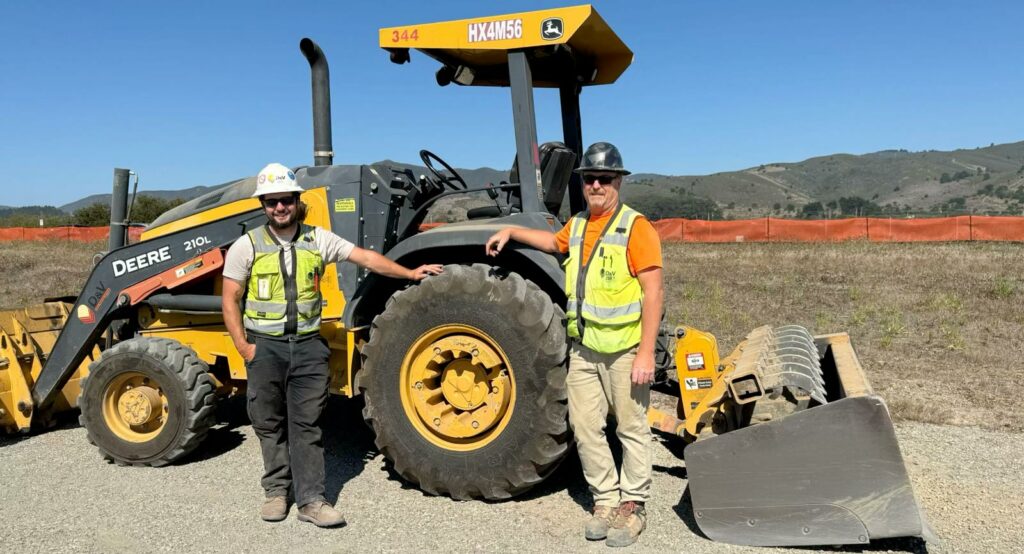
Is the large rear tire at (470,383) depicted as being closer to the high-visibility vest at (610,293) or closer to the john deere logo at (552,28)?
the high-visibility vest at (610,293)

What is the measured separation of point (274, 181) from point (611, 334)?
6.46 feet

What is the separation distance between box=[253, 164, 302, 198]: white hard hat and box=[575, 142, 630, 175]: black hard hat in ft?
5.19

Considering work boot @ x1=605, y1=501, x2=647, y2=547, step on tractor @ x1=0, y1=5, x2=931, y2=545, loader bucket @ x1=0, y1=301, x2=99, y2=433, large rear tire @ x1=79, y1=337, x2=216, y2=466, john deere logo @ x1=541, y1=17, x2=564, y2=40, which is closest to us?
step on tractor @ x1=0, y1=5, x2=931, y2=545

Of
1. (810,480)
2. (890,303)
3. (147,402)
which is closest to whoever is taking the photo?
(810,480)

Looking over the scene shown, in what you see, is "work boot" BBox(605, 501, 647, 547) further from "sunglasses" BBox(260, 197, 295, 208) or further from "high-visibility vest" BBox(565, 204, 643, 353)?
"sunglasses" BBox(260, 197, 295, 208)

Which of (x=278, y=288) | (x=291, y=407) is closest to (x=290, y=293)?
(x=278, y=288)

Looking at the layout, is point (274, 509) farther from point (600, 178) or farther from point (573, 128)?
point (573, 128)

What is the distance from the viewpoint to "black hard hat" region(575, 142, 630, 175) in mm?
3801

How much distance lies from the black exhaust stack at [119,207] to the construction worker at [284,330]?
2129 millimetres

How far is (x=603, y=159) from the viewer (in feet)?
12.5

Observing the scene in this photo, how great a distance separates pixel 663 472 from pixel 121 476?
3490 mm

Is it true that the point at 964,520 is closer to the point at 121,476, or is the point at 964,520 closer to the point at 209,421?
the point at 209,421

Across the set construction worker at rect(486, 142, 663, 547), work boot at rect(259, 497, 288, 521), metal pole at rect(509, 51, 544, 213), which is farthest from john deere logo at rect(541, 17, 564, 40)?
work boot at rect(259, 497, 288, 521)

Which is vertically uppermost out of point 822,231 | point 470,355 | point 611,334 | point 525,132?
point 525,132
